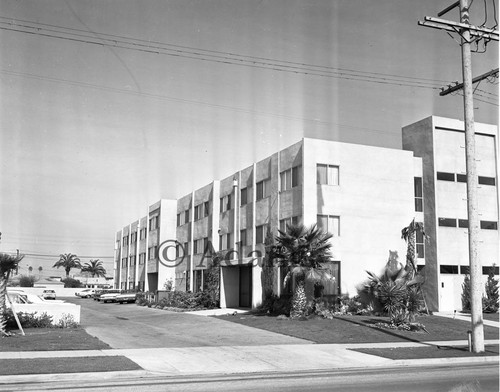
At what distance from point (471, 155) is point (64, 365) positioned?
1445 centimetres

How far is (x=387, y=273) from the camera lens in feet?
87.2

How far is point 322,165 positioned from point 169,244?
2498 cm

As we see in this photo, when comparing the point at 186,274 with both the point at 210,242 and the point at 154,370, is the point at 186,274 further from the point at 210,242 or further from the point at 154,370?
the point at 154,370

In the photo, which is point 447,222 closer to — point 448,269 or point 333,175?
point 448,269

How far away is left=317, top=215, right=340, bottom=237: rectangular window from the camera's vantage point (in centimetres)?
3106

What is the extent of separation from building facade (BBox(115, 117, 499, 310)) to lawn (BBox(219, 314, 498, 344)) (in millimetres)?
4440

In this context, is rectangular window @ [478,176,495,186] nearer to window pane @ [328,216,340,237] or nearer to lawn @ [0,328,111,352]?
window pane @ [328,216,340,237]

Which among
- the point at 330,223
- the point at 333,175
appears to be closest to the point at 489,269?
the point at 330,223

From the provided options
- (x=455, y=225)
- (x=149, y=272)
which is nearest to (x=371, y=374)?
(x=455, y=225)

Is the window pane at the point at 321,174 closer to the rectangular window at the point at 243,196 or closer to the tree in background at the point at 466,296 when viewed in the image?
the rectangular window at the point at 243,196

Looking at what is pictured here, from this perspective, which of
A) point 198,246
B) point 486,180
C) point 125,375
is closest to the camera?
point 125,375

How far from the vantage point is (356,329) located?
77.4ft

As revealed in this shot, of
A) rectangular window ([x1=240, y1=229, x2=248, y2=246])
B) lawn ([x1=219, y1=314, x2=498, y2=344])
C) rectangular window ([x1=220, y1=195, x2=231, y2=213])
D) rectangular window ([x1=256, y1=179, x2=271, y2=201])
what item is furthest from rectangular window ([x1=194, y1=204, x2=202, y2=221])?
lawn ([x1=219, y1=314, x2=498, y2=344])

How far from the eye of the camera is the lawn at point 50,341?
17.5 m
